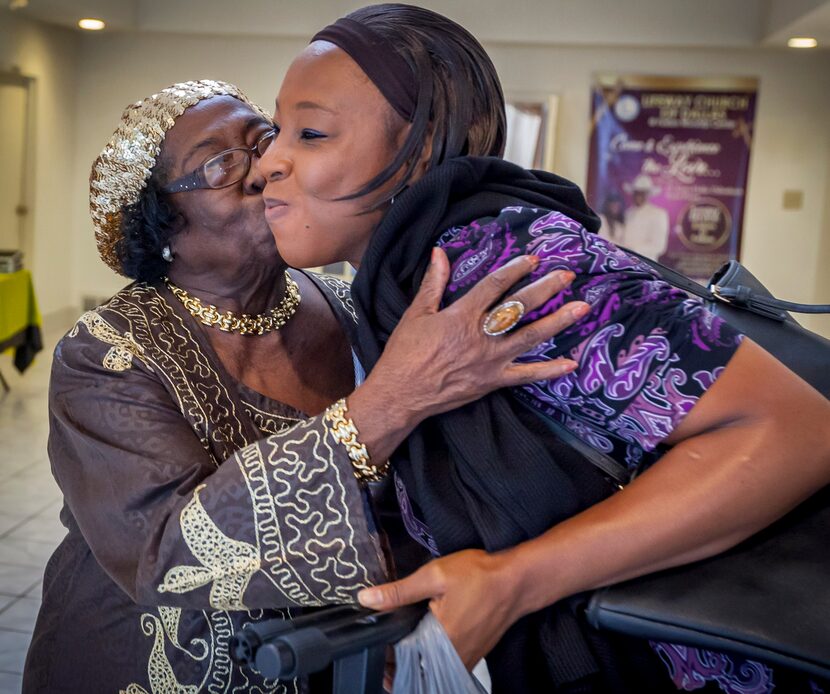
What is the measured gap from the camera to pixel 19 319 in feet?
24.2

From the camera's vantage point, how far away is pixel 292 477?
1.30m

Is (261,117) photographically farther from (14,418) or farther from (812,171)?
(812,171)

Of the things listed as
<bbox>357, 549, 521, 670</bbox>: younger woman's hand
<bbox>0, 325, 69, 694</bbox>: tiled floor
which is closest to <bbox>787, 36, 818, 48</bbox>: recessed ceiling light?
<bbox>0, 325, 69, 694</bbox>: tiled floor

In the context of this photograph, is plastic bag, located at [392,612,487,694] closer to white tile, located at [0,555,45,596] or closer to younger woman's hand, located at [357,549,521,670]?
younger woman's hand, located at [357,549,521,670]

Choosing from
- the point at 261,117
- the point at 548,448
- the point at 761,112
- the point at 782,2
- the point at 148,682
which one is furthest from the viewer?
the point at 761,112

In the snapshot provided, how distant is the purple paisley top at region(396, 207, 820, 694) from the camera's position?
106cm

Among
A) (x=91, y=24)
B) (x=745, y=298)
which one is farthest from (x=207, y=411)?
(x=91, y=24)

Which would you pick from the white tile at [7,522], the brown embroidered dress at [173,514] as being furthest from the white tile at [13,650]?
the brown embroidered dress at [173,514]

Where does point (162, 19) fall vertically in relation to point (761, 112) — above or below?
above

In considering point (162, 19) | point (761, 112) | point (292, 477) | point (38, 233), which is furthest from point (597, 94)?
point (292, 477)

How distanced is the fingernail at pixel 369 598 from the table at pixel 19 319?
6.50 meters

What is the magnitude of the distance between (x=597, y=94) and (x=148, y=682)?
910 cm

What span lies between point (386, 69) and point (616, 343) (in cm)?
46

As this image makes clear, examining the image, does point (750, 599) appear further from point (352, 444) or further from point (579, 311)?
point (352, 444)
